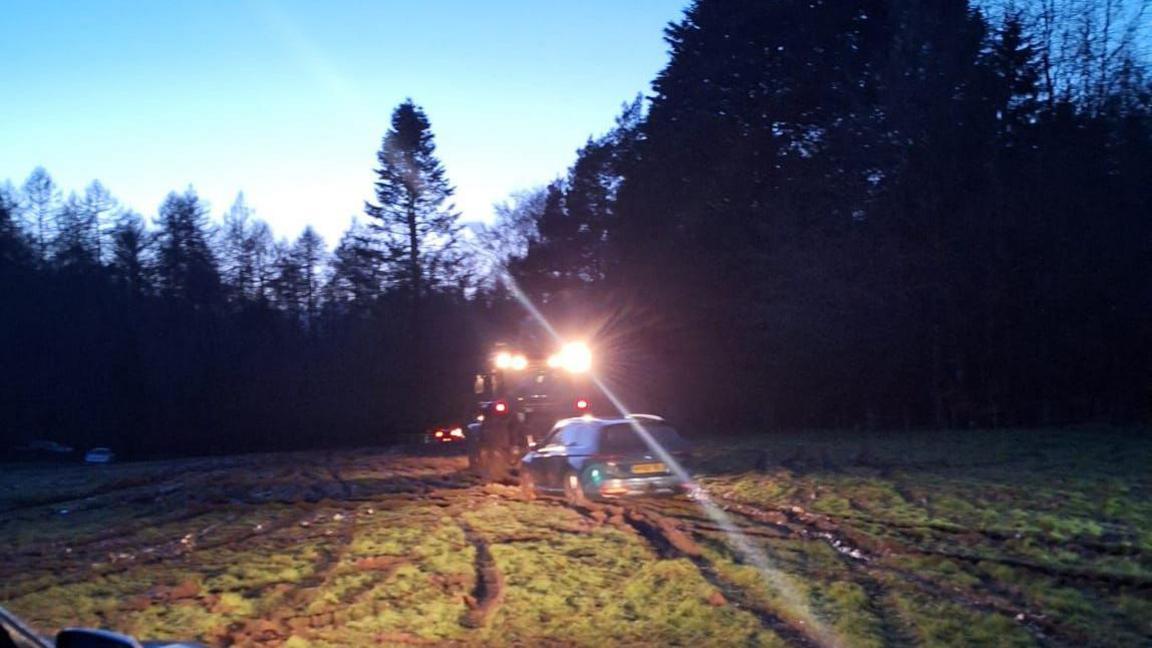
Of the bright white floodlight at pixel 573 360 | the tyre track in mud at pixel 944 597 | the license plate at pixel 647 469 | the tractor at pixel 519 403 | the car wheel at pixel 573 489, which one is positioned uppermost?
the bright white floodlight at pixel 573 360

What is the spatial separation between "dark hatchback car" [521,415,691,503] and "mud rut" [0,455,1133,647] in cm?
39

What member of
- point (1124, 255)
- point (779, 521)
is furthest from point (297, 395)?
point (779, 521)

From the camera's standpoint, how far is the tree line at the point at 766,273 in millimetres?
29203

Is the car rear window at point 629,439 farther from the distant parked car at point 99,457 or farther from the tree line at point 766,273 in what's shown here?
the distant parked car at point 99,457

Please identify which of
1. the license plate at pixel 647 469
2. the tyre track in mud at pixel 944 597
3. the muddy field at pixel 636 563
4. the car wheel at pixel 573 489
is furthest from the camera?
the car wheel at pixel 573 489

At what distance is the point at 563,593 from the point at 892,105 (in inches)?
898

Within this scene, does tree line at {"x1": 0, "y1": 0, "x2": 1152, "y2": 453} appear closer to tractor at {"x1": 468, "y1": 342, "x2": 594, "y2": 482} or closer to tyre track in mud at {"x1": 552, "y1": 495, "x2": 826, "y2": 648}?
tractor at {"x1": 468, "y1": 342, "x2": 594, "y2": 482}

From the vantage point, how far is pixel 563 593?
35.2ft

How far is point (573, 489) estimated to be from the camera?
59.8 ft

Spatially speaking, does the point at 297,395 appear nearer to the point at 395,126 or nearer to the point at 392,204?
the point at 392,204

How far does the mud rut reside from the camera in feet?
31.0

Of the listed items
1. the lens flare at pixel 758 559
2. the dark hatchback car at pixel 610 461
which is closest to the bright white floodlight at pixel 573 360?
the dark hatchback car at pixel 610 461

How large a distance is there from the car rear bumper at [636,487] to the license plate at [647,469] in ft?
0.32

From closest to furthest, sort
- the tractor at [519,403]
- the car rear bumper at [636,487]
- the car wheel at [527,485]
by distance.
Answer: the car rear bumper at [636,487] → the car wheel at [527,485] → the tractor at [519,403]
